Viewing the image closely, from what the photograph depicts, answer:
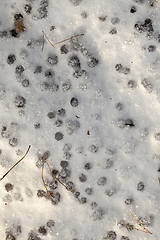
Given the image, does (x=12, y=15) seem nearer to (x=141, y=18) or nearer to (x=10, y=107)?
(x=10, y=107)

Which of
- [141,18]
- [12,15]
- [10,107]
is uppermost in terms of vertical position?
[141,18]

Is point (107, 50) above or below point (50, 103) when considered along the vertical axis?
above

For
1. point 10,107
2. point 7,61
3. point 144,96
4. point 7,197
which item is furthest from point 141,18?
point 7,197

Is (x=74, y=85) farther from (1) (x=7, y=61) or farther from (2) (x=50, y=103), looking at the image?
(1) (x=7, y=61)

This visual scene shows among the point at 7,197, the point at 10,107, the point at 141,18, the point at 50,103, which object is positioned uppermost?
the point at 141,18

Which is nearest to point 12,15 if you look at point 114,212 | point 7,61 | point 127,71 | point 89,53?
point 7,61

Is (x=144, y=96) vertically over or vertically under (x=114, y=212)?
over
